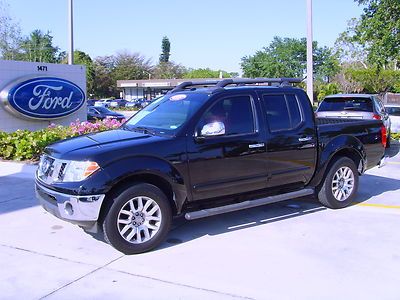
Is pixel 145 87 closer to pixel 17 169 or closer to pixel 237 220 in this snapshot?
pixel 17 169

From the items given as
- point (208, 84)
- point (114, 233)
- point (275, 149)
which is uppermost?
point (208, 84)

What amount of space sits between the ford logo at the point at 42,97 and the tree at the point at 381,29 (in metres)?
11.2

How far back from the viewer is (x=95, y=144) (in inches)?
201

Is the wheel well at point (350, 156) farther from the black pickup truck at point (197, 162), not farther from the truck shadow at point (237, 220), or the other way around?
the truck shadow at point (237, 220)

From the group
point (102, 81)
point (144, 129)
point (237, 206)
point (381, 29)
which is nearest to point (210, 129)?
point (144, 129)

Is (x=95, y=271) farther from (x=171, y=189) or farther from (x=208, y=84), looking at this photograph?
(x=208, y=84)

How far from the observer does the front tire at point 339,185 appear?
6613mm

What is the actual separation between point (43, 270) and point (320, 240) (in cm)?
319

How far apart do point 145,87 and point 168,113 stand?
69.5 m

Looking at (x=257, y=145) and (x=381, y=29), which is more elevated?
(x=381, y=29)

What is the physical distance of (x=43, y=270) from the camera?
177 inches

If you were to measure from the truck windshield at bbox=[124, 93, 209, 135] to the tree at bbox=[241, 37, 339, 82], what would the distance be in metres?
61.1

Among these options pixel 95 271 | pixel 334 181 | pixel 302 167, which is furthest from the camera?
pixel 334 181

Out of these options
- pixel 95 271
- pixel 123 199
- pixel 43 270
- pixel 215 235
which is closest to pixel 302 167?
pixel 215 235
